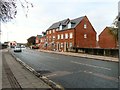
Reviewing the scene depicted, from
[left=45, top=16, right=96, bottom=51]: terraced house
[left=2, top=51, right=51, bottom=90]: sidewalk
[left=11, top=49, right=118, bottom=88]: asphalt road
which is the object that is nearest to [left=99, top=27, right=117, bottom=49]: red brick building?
[left=45, top=16, right=96, bottom=51]: terraced house

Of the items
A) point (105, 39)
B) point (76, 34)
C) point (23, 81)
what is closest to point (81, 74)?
point (23, 81)

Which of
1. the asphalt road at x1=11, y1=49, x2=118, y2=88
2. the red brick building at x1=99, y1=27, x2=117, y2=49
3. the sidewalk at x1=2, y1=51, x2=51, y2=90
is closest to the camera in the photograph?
the sidewalk at x1=2, y1=51, x2=51, y2=90

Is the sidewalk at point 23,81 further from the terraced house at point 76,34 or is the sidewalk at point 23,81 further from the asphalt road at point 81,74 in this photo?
the terraced house at point 76,34

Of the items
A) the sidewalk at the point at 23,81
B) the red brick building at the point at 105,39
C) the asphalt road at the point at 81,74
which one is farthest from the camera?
the red brick building at the point at 105,39

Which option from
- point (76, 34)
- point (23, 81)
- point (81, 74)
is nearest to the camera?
point (23, 81)

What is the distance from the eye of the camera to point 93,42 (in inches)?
2874

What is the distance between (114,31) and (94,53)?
12.7 m

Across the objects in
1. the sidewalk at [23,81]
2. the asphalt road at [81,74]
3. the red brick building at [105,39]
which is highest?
the red brick building at [105,39]

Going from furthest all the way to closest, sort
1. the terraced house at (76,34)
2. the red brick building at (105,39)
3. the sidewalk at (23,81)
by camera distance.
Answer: the red brick building at (105,39), the terraced house at (76,34), the sidewalk at (23,81)

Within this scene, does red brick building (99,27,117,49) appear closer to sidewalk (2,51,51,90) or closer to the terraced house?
the terraced house

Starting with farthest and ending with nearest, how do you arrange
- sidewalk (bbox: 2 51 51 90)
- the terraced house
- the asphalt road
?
the terraced house, the asphalt road, sidewalk (bbox: 2 51 51 90)

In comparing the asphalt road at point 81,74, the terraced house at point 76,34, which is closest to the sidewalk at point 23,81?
the asphalt road at point 81,74

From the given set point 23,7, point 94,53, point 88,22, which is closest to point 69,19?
point 88,22

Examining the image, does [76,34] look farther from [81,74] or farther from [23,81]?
[23,81]
